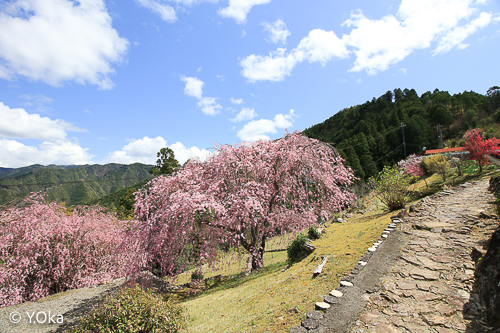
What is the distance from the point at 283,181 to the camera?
868 cm

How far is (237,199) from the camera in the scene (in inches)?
272

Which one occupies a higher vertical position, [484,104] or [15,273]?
[484,104]

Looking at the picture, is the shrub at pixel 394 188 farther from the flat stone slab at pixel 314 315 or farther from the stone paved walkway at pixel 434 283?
the flat stone slab at pixel 314 315

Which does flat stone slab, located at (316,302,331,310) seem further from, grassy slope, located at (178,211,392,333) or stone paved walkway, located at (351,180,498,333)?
stone paved walkway, located at (351,180,498,333)

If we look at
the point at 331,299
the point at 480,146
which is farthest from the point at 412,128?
the point at 331,299

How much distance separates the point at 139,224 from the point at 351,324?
7.00 metres

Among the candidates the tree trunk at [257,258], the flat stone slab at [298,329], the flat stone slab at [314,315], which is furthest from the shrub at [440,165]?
the flat stone slab at [298,329]

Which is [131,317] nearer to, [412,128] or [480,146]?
[480,146]

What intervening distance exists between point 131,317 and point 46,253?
984 centimetres

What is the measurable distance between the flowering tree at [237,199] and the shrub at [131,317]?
9.01 ft

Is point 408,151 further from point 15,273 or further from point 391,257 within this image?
point 15,273

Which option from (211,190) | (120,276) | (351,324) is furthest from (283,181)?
(120,276)

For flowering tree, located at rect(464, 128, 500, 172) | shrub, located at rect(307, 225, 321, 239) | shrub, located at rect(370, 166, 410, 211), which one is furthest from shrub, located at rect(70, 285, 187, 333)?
flowering tree, located at rect(464, 128, 500, 172)

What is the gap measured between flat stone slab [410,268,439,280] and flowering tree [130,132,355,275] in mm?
3853
